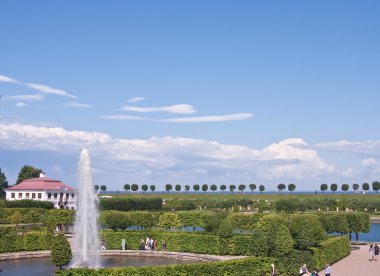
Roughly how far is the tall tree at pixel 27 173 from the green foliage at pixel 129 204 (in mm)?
31499

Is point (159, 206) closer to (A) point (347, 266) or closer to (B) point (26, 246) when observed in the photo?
(B) point (26, 246)

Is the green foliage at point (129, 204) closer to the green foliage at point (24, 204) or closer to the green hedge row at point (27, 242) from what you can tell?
the green foliage at point (24, 204)

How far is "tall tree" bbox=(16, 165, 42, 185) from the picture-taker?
114 metres

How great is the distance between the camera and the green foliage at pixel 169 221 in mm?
60906

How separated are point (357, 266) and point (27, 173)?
90160 millimetres

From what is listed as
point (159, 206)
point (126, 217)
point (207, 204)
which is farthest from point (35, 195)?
point (126, 217)

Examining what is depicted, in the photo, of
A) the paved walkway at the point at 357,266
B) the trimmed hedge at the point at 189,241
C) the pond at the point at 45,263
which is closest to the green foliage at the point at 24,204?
the trimmed hedge at the point at 189,241

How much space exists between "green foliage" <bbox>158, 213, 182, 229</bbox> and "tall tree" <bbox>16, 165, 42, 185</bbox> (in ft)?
201

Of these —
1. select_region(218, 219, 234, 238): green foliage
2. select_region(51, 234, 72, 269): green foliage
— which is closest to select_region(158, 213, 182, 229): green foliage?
select_region(218, 219, 234, 238): green foliage

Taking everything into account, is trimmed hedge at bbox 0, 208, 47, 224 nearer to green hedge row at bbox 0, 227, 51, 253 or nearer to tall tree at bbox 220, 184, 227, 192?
green hedge row at bbox 0, 227, 51, 253

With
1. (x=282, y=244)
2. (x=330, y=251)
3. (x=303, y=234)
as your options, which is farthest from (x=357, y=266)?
(x=282, y=244)

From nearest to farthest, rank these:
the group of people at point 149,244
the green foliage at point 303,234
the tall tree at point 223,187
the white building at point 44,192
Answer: the green foliage at point 303,234 → the group of people at point 149,244 → the white building at point 44,192 → the tall tree at point 223,187

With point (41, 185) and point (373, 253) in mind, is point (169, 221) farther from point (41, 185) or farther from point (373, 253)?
point (41, 185)

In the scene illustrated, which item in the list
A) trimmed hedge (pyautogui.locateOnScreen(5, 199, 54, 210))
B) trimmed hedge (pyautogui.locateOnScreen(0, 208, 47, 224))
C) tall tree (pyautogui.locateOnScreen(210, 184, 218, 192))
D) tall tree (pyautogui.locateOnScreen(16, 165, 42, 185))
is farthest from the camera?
tall tree (pyautogui.locateOnScreen(210, 184, 218, 192))
